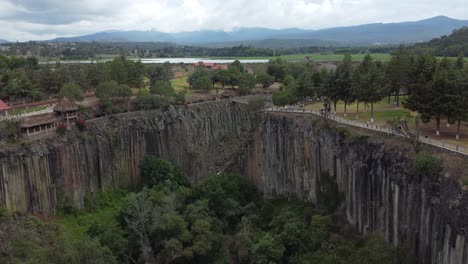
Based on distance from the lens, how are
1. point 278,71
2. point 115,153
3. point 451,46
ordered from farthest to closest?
point 451,46
point 278,71
point 115,153

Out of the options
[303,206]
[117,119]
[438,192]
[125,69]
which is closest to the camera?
[438,192]

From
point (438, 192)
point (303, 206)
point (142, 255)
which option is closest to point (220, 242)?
point (142, 255)

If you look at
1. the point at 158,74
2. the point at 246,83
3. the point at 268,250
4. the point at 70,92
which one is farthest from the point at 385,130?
the point at 158,74

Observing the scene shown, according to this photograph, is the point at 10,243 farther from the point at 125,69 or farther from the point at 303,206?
the point at 125,69

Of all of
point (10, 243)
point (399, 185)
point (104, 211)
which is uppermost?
point (399, 185)

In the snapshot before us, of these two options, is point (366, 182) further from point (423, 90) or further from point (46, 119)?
point (46, 119)

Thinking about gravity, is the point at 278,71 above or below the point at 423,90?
below
